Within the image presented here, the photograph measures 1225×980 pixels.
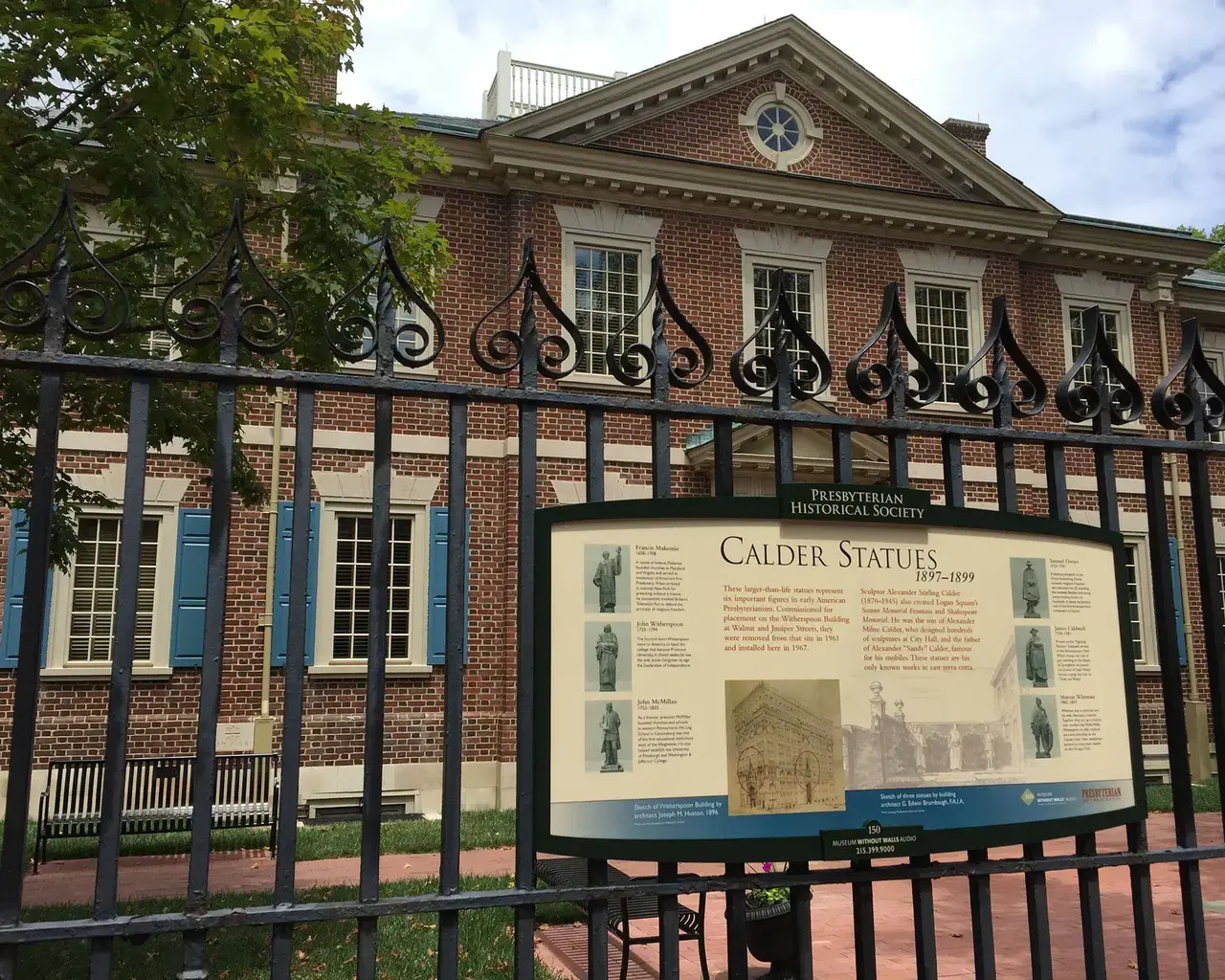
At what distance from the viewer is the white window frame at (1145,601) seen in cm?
1512

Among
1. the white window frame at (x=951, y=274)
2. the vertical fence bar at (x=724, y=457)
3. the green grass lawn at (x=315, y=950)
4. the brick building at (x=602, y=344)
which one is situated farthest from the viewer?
the white window frame at (x=951, y=274)

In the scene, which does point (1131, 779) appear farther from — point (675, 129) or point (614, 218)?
point (675, 129)

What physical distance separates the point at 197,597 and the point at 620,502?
32.2ft

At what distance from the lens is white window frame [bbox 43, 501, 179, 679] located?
1112 cm

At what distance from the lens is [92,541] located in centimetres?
1155

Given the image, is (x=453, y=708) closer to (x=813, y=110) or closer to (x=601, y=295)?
(x=601, y=295)

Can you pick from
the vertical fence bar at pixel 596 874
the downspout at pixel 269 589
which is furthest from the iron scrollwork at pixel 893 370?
the downspout at pixel 269 589

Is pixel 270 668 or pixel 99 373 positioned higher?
pixel 99 373

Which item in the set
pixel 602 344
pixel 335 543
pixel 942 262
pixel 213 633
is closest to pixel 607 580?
pixel 213 633

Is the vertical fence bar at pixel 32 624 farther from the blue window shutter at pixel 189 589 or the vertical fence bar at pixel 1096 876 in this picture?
the blue window shutter at pixel 189 589

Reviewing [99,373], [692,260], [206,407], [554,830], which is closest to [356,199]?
[206,407]

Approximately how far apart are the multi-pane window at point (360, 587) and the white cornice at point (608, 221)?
14.3 ft

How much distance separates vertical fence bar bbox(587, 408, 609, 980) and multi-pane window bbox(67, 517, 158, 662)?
9.95m

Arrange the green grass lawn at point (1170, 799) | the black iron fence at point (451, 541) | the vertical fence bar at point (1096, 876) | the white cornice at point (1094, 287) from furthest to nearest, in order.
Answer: the white cornice at point (1094, 287), the green grass lawn at point (1170, 799), the vertical fence bar at point (1096, 876), the black iron fence at point (451, 541)
